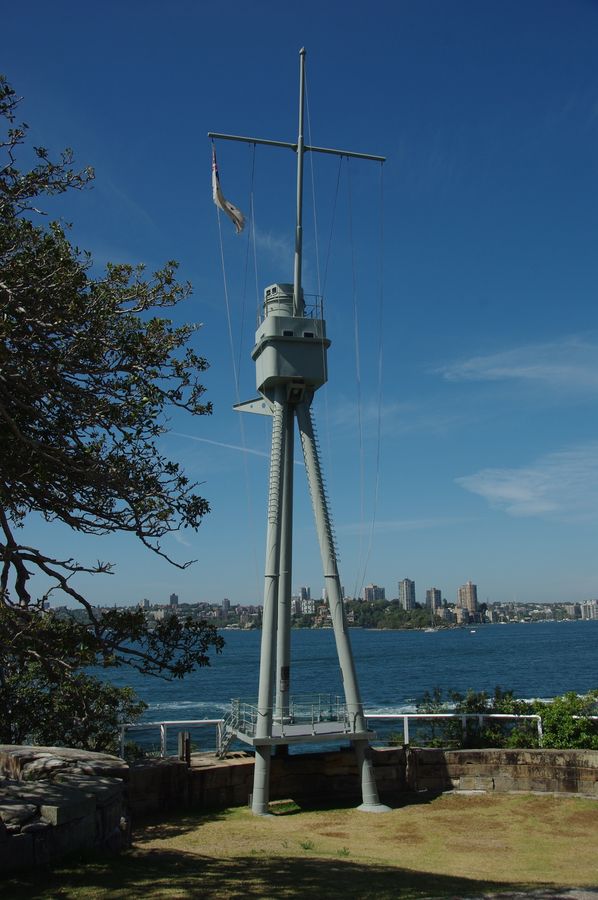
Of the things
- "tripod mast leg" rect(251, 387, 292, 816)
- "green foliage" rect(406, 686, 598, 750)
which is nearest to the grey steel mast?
"tripod mast leg" rect(251, 387, 292, 816)

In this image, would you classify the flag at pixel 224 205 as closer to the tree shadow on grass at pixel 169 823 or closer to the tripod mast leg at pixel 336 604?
the tripod mast leg at pixel 336 604

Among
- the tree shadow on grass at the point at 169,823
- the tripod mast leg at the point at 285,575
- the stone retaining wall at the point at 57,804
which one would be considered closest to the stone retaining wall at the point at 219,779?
the stone retaining wall at the point at 57,804

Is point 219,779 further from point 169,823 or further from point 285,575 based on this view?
point 285,575

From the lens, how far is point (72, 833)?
10695 mm

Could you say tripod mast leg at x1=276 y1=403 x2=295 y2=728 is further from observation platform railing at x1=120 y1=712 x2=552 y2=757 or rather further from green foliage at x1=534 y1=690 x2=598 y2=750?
green foliage at x1=534 y1=690 x2=598 y2=750

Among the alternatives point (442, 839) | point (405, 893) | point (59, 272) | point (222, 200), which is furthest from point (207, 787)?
point (222, 200)

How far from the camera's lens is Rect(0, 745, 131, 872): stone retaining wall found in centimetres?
1004

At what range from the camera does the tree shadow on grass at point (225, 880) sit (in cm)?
935

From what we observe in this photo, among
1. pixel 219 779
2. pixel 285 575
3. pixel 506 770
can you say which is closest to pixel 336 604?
pixel 285 575

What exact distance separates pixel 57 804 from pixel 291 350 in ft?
40.8

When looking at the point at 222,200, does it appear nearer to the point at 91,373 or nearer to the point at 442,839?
the point at 91,373

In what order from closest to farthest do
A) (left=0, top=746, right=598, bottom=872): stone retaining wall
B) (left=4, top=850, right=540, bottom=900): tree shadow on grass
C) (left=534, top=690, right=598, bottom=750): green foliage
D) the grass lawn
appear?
(left=4, top=850, right=540, bottom=900): tree shadow on grass, the grass lawn, (left=0, top=746, right=598, bottom=872): stone retaining wall, (left=534, top=690, right=598, bottom=750): green foliage

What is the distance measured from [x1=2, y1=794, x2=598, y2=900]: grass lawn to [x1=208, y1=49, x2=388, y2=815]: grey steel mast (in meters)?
1.52

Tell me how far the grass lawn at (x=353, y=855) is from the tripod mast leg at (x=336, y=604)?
744 millimetres
